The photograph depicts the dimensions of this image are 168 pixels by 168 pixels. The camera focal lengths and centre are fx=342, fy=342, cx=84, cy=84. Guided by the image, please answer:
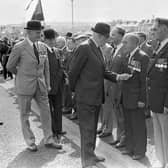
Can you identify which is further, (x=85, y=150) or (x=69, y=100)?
(x=69, y=100)

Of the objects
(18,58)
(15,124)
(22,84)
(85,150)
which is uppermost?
(18,58)

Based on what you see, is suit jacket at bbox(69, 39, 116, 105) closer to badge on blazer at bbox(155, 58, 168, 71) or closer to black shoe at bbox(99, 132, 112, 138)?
badge on blazer at bbox(155, 58, 168, 71)

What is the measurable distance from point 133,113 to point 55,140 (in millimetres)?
1767

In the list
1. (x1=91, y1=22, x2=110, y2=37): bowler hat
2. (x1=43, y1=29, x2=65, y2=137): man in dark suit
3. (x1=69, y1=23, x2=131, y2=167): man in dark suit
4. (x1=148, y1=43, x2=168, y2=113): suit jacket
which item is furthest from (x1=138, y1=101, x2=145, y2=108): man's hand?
(x1=43, y1=29, x2=65, y2=137): man in dark suit

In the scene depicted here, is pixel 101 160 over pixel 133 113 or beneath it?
beneath

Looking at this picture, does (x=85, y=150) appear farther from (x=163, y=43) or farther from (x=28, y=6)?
(x=28, y=6)

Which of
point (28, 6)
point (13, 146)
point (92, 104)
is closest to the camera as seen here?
point (92, 104)

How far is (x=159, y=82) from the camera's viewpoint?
169 inches

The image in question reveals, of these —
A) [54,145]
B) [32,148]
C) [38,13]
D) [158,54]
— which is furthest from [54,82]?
[38,13]

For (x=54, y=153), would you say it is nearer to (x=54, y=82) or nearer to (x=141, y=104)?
(x=54, y=82)

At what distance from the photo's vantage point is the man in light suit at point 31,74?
5449mm

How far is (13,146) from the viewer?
5902 millimetres

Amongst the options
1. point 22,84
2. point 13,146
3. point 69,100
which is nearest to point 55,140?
point 13,146

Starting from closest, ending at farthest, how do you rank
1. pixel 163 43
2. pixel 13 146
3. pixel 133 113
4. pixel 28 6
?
pixel 163 43 → pixel 133 113 → pixel 13 146 → pixel 28 6
